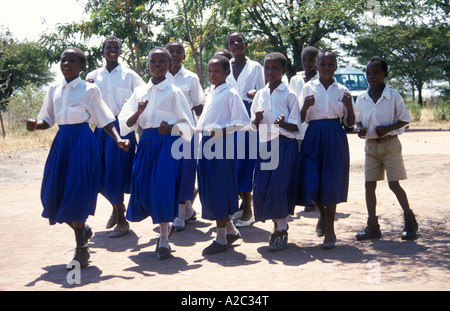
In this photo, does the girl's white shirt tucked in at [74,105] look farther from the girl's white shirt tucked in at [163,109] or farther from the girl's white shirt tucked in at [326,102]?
the girl's white shirt tucked in at [326,102]

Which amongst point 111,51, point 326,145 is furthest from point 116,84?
point 326,145

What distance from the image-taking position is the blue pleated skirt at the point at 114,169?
6.00 m

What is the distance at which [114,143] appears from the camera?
A: 6027 mm

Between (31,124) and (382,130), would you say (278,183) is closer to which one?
(382,130)

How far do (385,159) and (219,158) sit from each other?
1.61 meters

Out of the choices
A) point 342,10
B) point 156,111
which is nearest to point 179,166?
point 156,111

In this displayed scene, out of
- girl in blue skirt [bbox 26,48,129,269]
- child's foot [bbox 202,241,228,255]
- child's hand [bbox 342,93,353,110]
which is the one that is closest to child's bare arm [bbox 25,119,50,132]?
girl in blue skirt [bbox 26,48,129,269]

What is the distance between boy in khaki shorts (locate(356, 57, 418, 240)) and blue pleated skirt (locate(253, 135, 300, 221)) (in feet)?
2.57

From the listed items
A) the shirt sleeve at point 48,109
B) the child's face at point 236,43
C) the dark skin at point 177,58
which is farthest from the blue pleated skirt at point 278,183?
the shirt sleeve at point 48,109

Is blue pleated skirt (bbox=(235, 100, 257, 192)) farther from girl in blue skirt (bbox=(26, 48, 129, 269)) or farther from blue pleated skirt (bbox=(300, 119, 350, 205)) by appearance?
girl in blue skirt (bbox=(26, 48, 129, 269))

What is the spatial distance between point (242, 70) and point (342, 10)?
1.43m

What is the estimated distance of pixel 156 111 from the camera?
5141mm

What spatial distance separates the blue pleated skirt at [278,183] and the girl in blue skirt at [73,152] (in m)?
1.26

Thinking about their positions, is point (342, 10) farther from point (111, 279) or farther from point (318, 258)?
point (111, 279)
